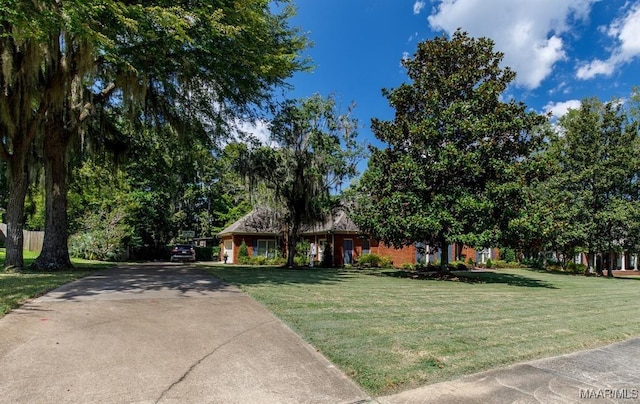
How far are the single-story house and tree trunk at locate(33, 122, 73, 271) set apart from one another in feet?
37.8

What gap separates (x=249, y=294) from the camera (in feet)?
28.0

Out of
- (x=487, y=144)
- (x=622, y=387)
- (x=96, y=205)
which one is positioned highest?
(x=487, y=144)

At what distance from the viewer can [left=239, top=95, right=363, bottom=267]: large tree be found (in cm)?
1997

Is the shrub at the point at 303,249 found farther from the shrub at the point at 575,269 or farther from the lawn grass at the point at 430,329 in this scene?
the shrub at the point at 575,269

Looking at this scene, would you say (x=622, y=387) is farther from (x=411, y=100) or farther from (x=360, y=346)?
(x=411, y=100)

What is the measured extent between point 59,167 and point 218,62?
7.28m

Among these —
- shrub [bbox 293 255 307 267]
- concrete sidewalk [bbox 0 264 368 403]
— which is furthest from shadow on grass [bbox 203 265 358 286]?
shrub [bbox 293 255 307 267]

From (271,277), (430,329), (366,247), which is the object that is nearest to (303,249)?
(366,247)

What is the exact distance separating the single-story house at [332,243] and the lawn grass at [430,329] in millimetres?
Result: 14809

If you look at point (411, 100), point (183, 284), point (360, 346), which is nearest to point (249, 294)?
point (183, 284)

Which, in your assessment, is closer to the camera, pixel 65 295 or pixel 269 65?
pixel 65 295

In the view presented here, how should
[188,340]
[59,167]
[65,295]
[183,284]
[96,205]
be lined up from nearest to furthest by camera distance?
[188,340] < [65,295] < [183,284] < [59,167] < [96,205]

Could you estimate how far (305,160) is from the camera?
66.6 feet

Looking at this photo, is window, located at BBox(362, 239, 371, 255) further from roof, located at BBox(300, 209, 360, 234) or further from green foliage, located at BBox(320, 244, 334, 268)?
green foliage, located at BBox(320, 244, 334, 268)
